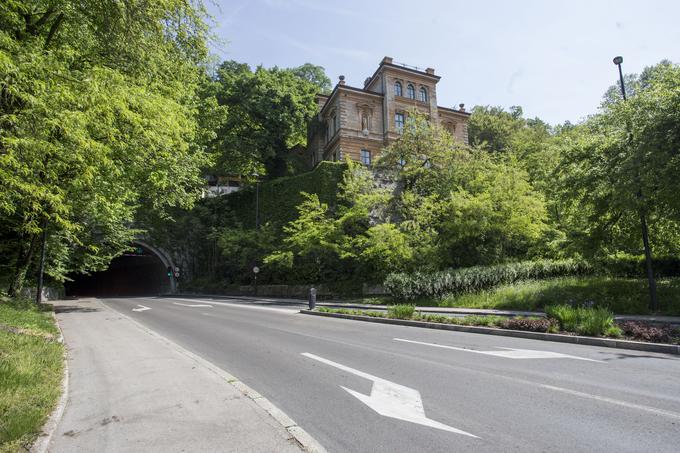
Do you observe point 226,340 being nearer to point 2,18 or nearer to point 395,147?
point 2,18

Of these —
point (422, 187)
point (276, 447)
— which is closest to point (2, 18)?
point (276, 447)

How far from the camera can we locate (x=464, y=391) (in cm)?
536

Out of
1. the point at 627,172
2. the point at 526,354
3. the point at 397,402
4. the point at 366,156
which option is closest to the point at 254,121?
the point at 366,156

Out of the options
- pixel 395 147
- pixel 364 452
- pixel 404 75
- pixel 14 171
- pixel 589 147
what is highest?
pixel 404 75

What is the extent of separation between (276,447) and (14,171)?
7.64 metres

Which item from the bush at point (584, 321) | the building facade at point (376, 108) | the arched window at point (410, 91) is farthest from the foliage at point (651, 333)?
the arched window at point (410, 91)

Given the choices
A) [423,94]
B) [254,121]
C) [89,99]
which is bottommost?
[89,99]

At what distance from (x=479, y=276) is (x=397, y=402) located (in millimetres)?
16966

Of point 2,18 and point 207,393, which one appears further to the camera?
point 2,18

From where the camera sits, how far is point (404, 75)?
44.2 metres

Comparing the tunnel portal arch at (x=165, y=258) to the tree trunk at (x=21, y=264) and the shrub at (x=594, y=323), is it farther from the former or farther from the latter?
the shrub at (x=594, y=323)

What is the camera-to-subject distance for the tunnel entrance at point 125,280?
4978 cm

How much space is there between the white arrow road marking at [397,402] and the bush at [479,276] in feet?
50.6

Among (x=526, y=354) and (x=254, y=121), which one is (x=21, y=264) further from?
(x=254, y=121)
